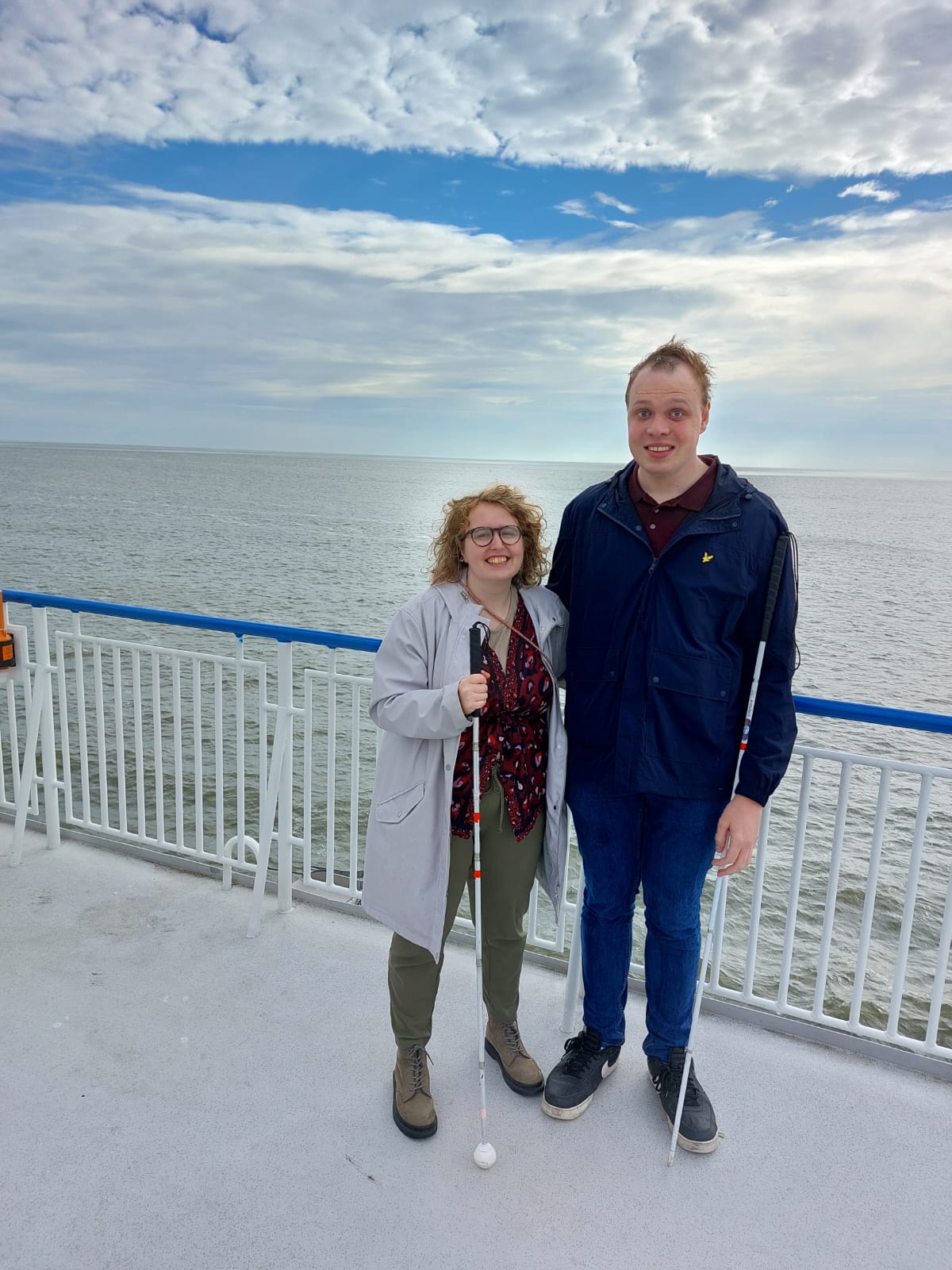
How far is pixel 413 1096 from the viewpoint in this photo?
219 cm

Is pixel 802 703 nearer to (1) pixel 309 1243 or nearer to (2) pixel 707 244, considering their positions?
(1) pixel 309 1243

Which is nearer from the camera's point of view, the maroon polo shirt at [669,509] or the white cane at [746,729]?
the white cane at [746,729]

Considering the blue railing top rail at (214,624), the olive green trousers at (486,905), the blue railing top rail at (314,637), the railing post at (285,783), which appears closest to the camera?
the olive green trousers at (486,905)

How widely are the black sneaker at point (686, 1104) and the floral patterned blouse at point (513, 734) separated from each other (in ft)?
2.63

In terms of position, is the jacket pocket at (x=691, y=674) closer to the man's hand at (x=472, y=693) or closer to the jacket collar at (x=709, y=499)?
the jacket collar at (x=709, y=499)

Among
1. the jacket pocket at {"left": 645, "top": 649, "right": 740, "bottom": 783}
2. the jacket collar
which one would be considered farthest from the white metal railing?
the jacket collar

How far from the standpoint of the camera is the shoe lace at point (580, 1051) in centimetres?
232

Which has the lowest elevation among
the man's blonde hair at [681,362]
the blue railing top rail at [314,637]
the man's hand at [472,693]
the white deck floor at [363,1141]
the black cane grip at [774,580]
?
the white deck floor at [363,1141]

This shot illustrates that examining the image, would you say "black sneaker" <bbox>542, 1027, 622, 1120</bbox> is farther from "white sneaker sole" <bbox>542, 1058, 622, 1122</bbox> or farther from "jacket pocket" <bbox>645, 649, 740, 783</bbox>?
"jacket pocket" <bbox>645, 649, 740, 783</bbox>

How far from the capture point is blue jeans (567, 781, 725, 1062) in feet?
7.13

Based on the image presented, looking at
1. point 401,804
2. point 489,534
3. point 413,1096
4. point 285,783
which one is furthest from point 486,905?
point 285,783

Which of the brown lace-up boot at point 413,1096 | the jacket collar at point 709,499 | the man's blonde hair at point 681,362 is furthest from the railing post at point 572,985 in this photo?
the man's blonde hair at point 681,362

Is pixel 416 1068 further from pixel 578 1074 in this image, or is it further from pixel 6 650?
pixel 6 650

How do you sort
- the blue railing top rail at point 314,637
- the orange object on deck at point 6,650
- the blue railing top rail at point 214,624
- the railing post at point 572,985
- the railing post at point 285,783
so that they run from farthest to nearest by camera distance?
the orange object on deck at point 6,650 < the railing post at point 285,783 < the blue railing top rail at point 214,624 < the railing post at point 572,985 < the blue railing top rail at point 314,637
